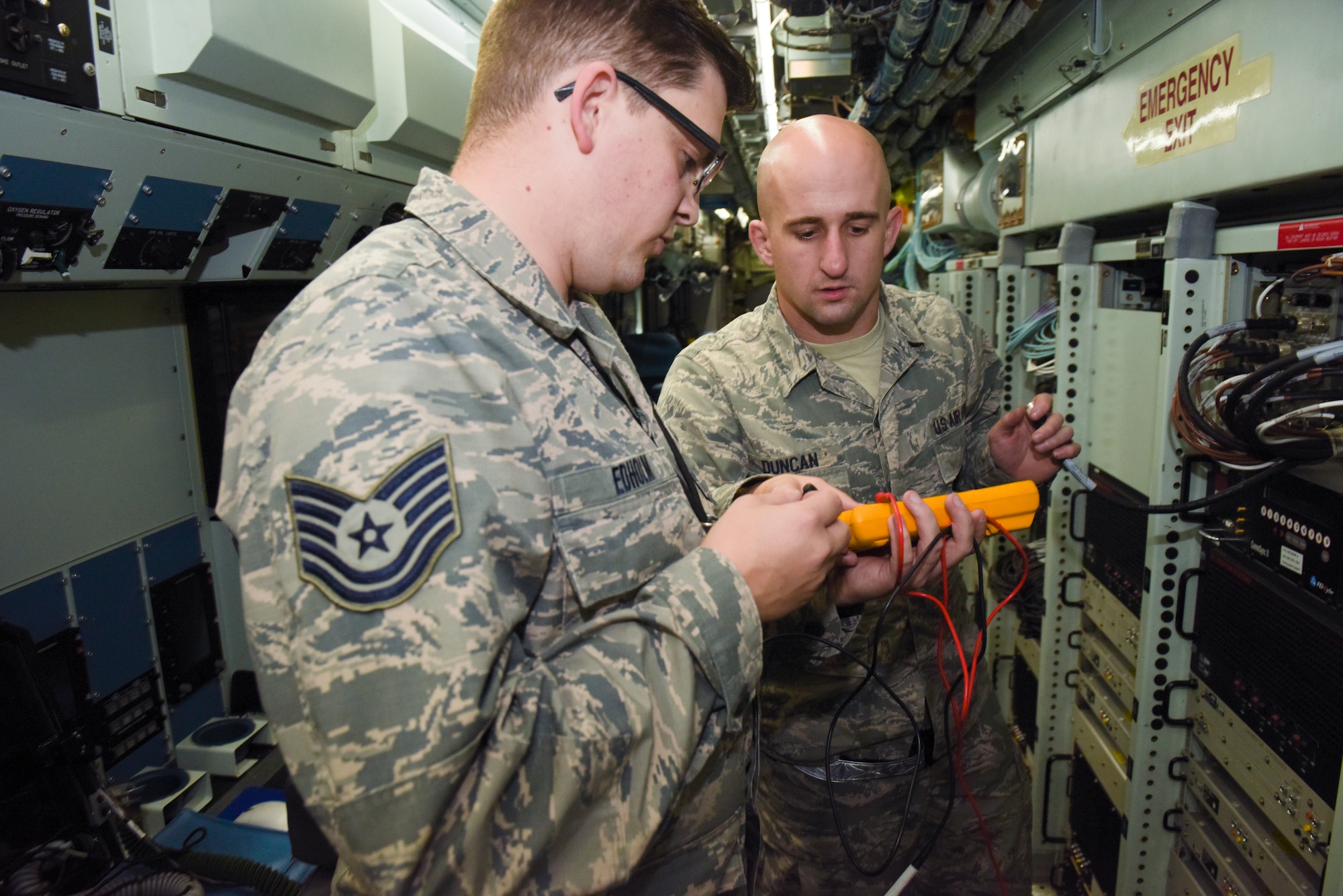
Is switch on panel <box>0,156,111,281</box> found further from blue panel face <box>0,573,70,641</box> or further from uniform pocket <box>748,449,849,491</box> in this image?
uniform pocket <box>748,449,849,491</box>

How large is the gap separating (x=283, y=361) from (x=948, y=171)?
4432 millimetres

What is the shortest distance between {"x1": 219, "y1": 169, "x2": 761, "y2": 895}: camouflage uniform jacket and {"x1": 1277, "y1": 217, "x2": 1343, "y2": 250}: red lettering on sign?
126 centimetres

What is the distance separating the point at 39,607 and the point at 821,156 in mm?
3129

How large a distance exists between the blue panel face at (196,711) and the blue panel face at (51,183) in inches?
91.7

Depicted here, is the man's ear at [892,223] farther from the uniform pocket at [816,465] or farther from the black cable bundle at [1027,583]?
the black cable bundle at [1027,583]

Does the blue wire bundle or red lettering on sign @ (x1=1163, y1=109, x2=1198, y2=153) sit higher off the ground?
red lettering on sign @ (x1=1163, y1=109, x2=1198, y2=153)

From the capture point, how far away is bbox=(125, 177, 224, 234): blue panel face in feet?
7.69

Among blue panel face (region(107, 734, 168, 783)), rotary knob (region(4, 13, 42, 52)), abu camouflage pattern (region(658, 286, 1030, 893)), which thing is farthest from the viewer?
blue panel face (region(107, 734, 168, 783))

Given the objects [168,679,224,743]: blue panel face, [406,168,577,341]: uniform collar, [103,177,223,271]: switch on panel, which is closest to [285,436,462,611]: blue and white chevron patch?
[406,168,577,341]: uniform collar

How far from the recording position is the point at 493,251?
96 centimetres

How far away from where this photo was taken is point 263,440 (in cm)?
75

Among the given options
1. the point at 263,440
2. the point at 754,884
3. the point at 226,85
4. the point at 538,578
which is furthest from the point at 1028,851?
the point at 226,85

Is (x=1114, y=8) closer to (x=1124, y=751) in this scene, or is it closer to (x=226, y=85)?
(x=1124, y=751)

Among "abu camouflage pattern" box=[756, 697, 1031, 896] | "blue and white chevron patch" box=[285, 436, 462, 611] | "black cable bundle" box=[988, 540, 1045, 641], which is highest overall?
"blue and white chevron patch" box=[285, 436, 462, 611]
